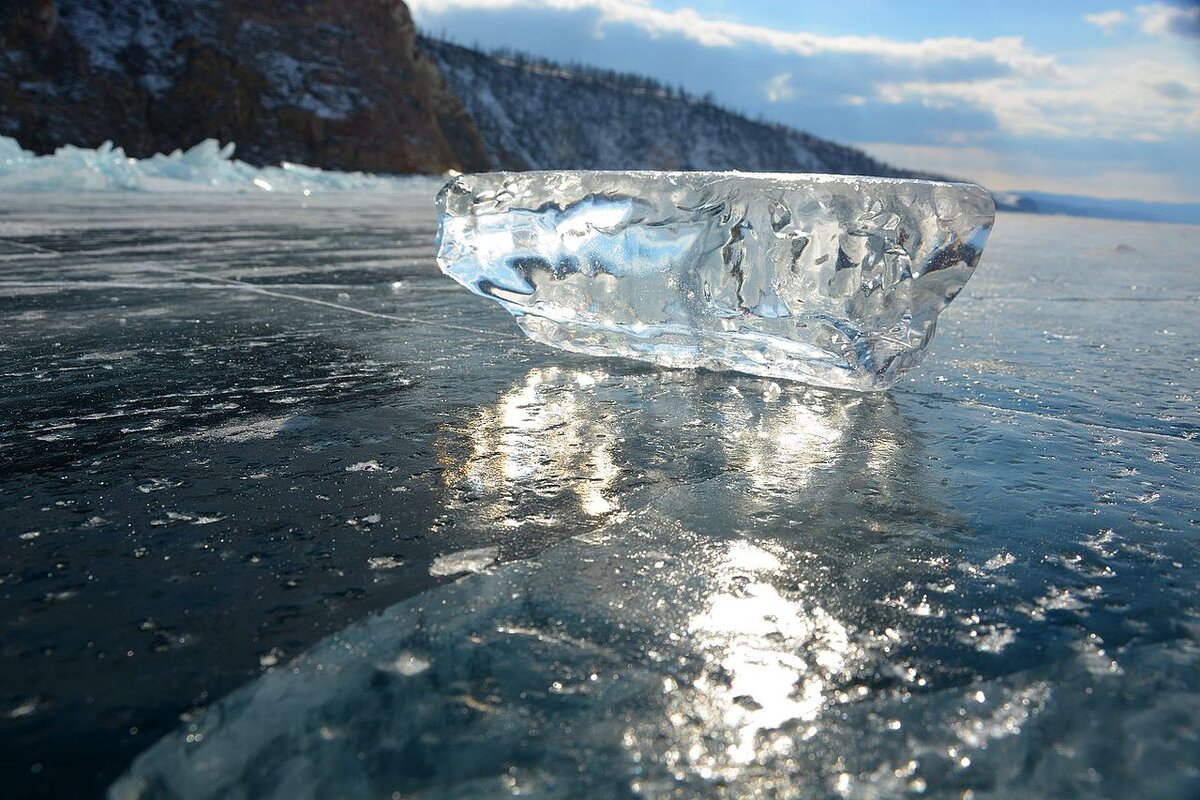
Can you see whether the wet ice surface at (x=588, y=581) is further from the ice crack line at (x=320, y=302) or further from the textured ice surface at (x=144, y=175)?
the textured ice surface at (x=144, y=175)

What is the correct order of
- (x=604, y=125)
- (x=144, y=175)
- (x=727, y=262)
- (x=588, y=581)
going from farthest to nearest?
1. (x=604, y=125)
2. (x=144, y=175)
3. (x=727, y=262)
4. (x=588, y=581)

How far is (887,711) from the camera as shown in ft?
2.22

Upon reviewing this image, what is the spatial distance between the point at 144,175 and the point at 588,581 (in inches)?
638

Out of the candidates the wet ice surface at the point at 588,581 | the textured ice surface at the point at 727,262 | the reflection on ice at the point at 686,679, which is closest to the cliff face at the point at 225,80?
the textured ice surface at the point at 727,262

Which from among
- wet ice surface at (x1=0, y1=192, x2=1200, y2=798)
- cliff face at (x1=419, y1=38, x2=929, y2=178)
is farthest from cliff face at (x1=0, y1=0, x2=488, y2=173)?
wet ice surface at (x1=0, y1=192, x2=1200, y2=798)

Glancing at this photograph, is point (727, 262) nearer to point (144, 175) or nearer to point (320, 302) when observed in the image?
point (320, 302)

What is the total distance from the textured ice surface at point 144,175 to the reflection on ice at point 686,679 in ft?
38.6

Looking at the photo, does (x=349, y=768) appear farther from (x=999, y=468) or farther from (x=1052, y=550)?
(x=999, y=468)

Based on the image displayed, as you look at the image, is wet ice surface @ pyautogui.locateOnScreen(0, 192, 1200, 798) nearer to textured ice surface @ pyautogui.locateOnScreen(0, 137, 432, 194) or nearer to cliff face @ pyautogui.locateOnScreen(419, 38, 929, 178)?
textured ice surface @ pyautogui.locateOnScreen(0, 137, 432, 194)

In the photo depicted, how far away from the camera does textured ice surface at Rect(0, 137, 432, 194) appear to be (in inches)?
466

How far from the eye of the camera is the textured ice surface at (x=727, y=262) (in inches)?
64.2

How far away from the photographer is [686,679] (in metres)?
0.71

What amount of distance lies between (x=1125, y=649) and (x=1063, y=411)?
93 centimetres

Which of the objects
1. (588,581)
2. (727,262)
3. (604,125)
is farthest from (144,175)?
(604,125)
